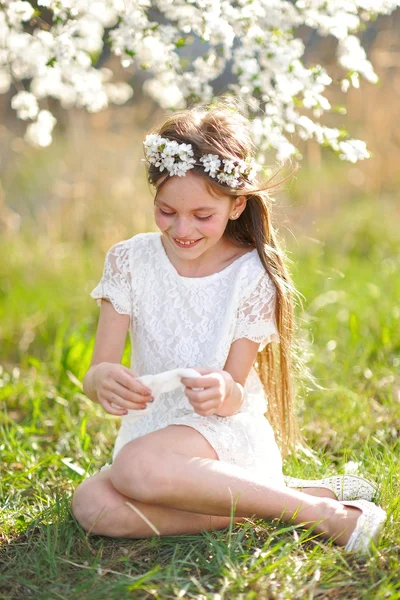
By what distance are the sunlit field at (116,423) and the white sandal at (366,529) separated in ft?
0.08

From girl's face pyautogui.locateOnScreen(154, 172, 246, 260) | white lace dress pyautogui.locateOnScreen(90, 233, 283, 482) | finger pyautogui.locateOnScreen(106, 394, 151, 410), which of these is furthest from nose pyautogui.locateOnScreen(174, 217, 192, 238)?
finger pyautogui.locateOnScreen(106, 394, 151, 410)

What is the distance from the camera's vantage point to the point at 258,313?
2139mm

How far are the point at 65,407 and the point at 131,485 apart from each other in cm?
109

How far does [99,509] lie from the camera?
1.94 meters

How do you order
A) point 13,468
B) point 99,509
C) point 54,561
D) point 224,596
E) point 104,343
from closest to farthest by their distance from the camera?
1. point 224,596
2. point 54,561
3. point 99,509
4. point 104,343
5. point 13,468

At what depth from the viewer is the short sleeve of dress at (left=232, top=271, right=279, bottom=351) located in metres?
2.13

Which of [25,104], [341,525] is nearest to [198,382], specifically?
[341,525]

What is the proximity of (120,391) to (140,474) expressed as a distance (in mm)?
207

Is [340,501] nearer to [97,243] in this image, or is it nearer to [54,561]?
[54,561]

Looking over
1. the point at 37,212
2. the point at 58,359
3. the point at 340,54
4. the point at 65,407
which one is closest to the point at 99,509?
the point at 65,407

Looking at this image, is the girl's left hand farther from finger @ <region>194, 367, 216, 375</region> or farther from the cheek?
the cheek

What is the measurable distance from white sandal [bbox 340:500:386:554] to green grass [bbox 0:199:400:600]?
0.09 ft

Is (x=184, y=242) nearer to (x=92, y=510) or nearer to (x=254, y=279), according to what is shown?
(x=254, y=279)

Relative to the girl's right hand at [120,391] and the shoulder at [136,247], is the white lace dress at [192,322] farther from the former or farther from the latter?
the girl's right hand at [120,391]
